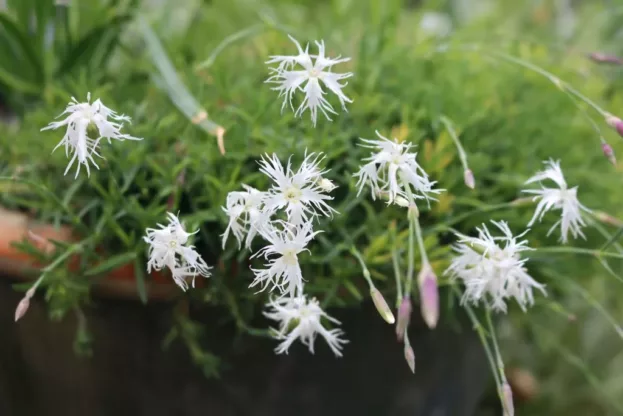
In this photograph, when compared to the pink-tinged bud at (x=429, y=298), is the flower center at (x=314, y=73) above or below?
above

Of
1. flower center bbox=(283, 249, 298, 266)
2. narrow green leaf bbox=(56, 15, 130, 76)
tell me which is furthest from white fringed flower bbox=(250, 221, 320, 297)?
narrow green leaf bbox=(56, 15, 130, 76)

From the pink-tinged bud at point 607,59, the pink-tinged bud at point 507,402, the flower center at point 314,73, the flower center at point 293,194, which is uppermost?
the pink-tinged bud at point 607,59

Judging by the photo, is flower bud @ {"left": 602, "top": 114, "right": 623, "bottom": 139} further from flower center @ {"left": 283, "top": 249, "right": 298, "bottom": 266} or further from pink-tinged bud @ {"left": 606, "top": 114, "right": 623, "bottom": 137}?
flower center @ {"left": 283, "top": 249, "right": 298, "bottom": 266}

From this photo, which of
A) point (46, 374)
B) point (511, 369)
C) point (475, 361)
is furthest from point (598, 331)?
point (46, 374)

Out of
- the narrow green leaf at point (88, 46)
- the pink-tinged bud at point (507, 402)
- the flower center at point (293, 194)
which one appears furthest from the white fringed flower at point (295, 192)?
the narrow green leaf at point (88, 46)

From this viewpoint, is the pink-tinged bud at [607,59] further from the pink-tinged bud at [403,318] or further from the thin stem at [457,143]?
the pink-tinged bud at [403,318]

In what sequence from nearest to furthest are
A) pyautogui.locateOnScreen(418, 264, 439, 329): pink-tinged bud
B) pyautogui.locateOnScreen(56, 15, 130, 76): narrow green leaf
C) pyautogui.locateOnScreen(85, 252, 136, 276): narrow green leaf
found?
pyautogui.locateOnScreen(418, 264, 439, 329): pink-tinged bud
pyautogui.locateOnScreen(85, 252, 136, 276): narrow green leaf
pyautogui.locateOnScreen(56, 15, 130, 76): narrow green leaf

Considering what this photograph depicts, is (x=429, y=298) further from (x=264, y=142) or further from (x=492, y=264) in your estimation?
(x=264, y=142)

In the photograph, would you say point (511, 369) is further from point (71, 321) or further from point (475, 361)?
point (71, 321)
